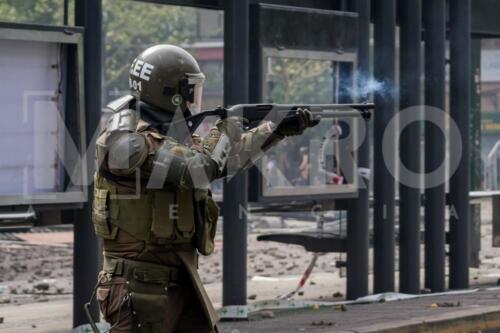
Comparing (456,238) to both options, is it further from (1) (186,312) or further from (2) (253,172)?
(1) (186,312)

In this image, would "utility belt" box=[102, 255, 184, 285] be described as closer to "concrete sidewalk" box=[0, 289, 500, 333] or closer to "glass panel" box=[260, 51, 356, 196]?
"concrete sidewalk" box=[0, 289, 500, 333]

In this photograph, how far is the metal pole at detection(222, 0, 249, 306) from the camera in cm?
839

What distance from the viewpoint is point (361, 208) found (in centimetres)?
967

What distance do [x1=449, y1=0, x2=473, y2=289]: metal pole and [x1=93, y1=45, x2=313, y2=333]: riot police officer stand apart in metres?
5.89

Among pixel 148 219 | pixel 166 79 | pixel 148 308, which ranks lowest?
pixel 148 308

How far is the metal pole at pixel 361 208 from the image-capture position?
9.66 m

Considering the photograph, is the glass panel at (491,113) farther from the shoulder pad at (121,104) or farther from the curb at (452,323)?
the shoulder pad at (121,104)

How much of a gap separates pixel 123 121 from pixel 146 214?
410mm

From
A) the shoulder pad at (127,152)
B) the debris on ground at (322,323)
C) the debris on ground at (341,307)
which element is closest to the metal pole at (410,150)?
the debris on ground at (341,307)

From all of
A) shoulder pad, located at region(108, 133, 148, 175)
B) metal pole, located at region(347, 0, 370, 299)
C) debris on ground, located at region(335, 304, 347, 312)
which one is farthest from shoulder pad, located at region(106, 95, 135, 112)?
metal pole, located at region(347, 0, 370, 299)

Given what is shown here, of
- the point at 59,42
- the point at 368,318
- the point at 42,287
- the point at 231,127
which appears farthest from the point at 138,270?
the point at 42,287

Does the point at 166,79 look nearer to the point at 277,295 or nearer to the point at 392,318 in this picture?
the point at 392,318

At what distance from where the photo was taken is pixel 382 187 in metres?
9.95

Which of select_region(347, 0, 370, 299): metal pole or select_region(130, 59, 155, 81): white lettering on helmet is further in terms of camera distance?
select_region(347, 0, 370, 299): metal pole
